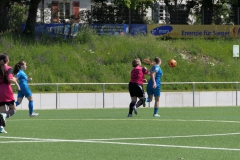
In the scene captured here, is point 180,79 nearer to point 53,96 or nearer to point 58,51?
point 58,51

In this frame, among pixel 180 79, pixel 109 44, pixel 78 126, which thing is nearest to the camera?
pixel 78 126

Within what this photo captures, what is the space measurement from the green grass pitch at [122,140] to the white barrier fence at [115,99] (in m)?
13.7

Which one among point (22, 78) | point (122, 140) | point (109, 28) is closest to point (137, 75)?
point (22, 78)

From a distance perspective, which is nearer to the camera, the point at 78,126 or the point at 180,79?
the point at 78,126

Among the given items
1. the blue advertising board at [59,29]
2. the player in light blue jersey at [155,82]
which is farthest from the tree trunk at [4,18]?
the player in light blue jersey at [155,82]

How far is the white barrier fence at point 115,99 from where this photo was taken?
3319 cm

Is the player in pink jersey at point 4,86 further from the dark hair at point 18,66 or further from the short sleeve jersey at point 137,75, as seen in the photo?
the short sleeve jersey at point 137,75

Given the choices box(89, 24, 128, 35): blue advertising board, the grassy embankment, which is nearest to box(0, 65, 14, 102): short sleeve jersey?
the grassy embankment

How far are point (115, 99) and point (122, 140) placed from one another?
19995 mm

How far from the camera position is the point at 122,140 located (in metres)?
14.1

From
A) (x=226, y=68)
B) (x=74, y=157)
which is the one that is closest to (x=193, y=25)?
(x=226, y=68)

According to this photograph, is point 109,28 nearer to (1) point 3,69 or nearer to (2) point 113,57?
(2) point 113,57

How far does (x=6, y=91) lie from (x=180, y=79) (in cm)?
2696

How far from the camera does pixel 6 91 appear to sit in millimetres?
15992
